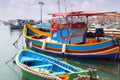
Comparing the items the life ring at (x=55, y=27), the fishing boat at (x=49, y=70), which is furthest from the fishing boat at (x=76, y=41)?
the fishing boat at (x=49, y=70)

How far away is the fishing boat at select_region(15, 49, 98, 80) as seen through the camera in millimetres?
10327

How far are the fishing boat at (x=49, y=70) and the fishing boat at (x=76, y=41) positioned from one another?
444 cm

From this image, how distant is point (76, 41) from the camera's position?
21.3 metres

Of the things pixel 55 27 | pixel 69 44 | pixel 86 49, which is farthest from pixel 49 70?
pixel 55 27

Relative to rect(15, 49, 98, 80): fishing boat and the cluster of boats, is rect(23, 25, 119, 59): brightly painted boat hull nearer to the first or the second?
the cluster of boats

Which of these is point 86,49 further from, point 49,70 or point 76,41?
point 49,70

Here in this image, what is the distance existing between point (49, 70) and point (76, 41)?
8.65 m

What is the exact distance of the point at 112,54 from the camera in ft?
59.7

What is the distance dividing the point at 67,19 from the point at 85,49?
3.33 metres

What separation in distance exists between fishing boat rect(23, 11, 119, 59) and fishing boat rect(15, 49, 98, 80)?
4.44 metres

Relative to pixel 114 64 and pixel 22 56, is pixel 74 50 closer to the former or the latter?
pixel 114 64

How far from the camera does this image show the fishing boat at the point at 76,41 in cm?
1841

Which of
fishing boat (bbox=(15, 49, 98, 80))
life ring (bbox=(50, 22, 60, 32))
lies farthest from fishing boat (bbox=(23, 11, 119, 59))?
fishing boat (bbox=(15, 49, 98, 80))

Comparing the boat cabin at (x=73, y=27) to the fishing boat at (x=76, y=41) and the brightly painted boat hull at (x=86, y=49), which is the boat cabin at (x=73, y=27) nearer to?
the fishing boat at (x=76, y=41)
